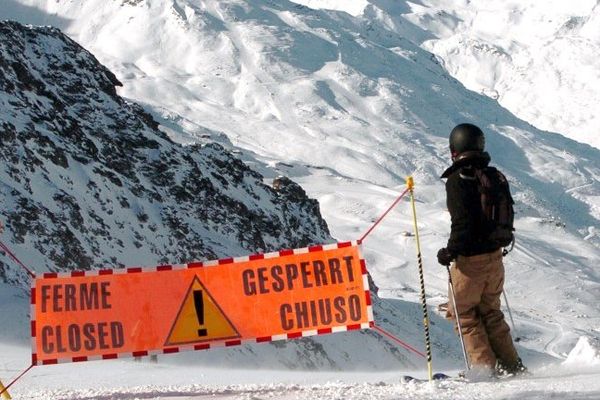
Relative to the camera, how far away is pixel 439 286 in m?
126

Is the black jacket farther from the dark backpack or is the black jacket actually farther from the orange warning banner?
the orange warning banner

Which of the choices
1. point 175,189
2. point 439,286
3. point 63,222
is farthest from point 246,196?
point 439,286

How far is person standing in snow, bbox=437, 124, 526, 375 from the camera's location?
326 inches

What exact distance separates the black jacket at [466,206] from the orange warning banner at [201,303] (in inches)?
81.3

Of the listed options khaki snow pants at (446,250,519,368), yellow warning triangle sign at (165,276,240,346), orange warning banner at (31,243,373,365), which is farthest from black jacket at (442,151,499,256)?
yellow warning triangle sign at (165,276,240,346)

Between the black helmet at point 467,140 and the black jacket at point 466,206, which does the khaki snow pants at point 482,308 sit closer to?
the black jacket at point 466,206

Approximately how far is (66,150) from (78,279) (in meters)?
34.3

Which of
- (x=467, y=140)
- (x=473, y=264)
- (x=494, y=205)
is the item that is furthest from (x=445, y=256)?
(x=467, y=140)

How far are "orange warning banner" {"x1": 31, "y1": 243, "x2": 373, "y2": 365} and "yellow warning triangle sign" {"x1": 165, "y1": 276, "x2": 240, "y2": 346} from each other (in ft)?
0.04

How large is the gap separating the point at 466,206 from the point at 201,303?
3.52 m

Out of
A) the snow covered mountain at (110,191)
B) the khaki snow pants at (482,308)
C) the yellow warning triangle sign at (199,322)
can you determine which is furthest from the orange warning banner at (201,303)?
the snow covered mountain at (110,191)

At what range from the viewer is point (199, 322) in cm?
1044

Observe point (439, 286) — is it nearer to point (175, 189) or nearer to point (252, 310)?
point (175, 189)

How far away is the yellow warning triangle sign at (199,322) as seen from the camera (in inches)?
410
